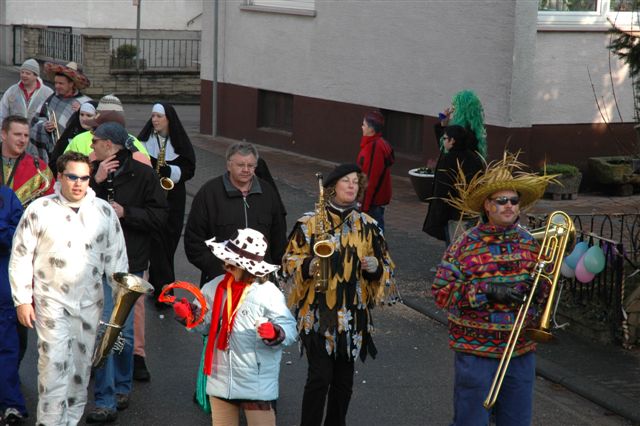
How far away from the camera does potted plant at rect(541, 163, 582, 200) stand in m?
15.5

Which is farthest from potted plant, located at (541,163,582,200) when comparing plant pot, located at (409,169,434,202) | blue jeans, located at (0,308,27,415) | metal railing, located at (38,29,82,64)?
metal railing, located at (38,29,82,64)

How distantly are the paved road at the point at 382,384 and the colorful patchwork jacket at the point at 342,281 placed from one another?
1.00 m

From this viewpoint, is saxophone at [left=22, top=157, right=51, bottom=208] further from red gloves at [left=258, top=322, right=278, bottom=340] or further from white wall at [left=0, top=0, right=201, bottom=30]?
white wall at [left=0, top=0, right=201, bottom=30]

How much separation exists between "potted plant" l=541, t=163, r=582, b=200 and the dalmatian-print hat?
32.7 ft

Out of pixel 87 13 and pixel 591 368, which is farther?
pixel 87 13

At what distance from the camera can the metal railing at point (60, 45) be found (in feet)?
108

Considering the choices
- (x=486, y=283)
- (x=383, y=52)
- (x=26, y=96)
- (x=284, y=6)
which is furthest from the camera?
(x=284, y=6)

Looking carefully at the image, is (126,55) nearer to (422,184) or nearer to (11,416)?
(422,184)

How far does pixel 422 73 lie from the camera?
1714 cm

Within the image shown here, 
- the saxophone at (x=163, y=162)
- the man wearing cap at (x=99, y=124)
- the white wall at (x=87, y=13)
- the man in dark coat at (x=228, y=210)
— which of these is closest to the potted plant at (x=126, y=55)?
the white wall at (x=87, y=13)

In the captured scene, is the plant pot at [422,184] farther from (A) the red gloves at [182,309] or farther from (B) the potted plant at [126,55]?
(B) the potted plant at [126,55]

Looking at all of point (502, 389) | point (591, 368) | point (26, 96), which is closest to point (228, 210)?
point (502, 389)

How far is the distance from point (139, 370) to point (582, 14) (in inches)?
404

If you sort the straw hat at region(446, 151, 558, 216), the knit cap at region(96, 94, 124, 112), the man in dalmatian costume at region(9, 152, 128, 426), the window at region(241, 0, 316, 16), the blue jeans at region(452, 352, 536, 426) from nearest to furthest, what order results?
the blue jeans at region(452, 352, 536, 426)
the straw hat at region(446, 151, 558, 216)
the man in dalmatian costume at region(9, 152, 128, 426)
the knit cap at region(96, 94, 124, 112)
the window at region(241, 0, 316, 16)
